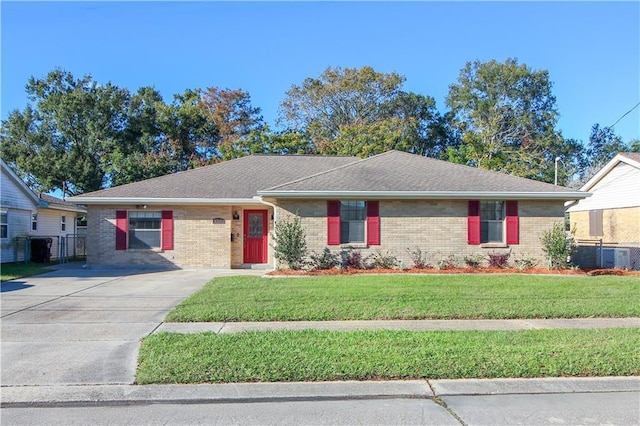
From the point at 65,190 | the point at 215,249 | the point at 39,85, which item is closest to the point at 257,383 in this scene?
the point at 215,249

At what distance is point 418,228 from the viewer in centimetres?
1516

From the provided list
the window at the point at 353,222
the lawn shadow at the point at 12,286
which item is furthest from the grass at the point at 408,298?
the lawn shadow at the point at 12,286

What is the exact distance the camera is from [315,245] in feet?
49.2

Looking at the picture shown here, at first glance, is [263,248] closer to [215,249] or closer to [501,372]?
[215,249]

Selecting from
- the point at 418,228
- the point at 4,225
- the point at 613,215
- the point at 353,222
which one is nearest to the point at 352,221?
the point at 353,222

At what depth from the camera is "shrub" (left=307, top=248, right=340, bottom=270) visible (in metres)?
14.9

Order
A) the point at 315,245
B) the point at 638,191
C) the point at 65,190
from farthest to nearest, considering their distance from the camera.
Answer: the point at 65,190 < the point at 638,191 < the point at 315,245

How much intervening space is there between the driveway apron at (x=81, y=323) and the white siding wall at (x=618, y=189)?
57.0 ft

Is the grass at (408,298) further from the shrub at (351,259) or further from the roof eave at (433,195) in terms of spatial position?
the roof eave at (433,195)

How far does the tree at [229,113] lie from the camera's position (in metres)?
37.6

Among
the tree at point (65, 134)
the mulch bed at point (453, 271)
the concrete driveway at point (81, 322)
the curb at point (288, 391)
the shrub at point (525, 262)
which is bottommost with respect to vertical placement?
the curb at point (288, 391)

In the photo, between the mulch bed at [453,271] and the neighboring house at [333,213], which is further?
the neighboring house at [333,213]

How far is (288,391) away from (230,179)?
14220mm

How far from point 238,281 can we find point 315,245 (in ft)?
11.6
